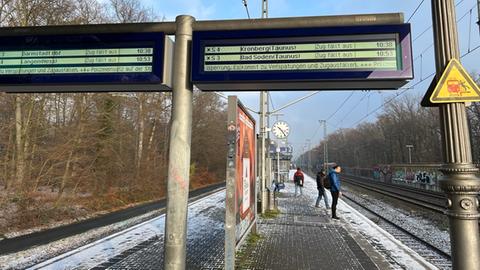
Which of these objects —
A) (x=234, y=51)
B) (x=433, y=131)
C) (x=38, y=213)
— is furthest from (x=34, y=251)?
(x=433, y=131)

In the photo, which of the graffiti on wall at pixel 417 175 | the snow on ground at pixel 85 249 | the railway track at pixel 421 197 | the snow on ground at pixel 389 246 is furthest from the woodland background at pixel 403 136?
the snow on ground at pixel 85 249

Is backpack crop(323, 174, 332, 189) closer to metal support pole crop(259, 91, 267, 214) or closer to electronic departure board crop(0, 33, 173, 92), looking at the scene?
metal support pole crop(259, 91, 267, 214)

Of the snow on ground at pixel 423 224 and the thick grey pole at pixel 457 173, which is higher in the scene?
the thick grey pole at pixel 457 173

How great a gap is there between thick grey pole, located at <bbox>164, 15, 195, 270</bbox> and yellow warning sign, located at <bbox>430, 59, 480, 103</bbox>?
97.4 inches

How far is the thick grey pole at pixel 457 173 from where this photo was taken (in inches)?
124

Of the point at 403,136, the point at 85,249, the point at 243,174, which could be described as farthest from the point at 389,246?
the point at 403,136

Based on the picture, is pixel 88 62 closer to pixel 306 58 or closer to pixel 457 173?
pixel 306 58

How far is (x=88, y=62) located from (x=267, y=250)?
5613 mm

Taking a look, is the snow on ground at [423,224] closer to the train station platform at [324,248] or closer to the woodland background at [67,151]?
the train station platform at [324,248]

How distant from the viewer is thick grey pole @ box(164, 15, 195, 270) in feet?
13.1

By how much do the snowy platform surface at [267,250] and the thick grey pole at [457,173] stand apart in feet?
12.4

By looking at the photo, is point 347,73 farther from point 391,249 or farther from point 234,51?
point 391,249

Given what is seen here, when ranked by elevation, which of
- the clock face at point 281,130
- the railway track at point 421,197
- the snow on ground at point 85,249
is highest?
the clock face at point 281,130

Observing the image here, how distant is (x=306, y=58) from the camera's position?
3777 millimetres
